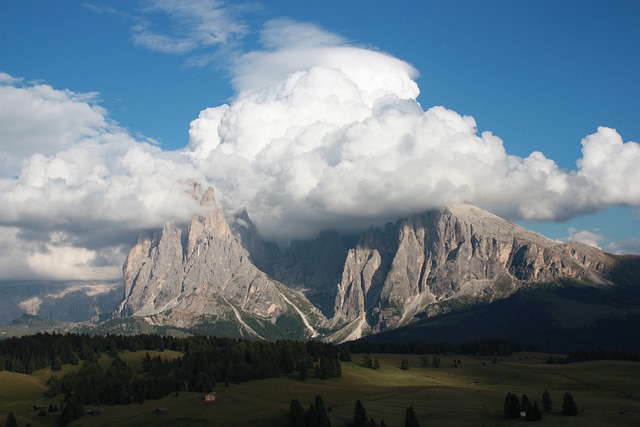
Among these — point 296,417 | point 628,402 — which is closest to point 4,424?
point 296,417

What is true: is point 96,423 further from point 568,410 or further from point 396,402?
point 568,410

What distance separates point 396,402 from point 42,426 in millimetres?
104119

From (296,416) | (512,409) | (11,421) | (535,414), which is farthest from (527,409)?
(11,421)

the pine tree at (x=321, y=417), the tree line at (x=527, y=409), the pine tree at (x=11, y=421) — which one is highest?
the tree line at (x=527, y=409)

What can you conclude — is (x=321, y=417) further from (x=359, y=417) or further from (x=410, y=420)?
(x=410, y=420)

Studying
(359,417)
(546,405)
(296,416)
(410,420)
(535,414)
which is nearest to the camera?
(410,420)

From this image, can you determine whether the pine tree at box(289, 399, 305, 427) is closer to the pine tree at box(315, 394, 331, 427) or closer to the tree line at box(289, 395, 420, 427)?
the tree line at box(289, 395, 420, 427)

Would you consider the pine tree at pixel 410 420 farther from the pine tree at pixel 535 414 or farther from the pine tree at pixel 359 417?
the pine tree at pixel 535 414

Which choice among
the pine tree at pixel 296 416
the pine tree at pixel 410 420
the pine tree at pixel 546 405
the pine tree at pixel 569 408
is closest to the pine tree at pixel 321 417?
the pine tree at pixel 296 416

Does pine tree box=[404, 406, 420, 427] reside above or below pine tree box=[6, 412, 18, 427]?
above

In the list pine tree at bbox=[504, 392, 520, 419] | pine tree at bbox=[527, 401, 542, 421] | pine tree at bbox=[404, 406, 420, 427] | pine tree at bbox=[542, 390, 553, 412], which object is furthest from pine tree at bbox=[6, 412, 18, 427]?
pine tree at bbox=[542, 390, 553, 412]

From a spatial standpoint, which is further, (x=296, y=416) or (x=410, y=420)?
(x=296, y=416)

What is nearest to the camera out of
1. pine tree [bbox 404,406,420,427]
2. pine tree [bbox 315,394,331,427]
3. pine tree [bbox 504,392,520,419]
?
pine tree [bbox 404,406,420,427]

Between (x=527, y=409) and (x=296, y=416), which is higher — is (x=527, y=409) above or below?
above
